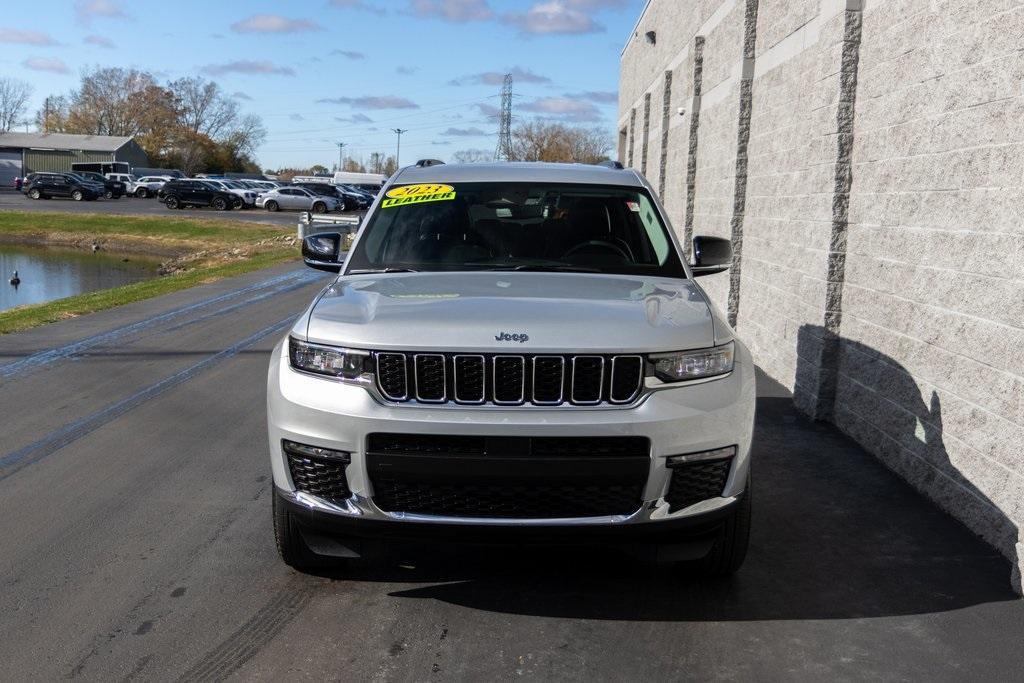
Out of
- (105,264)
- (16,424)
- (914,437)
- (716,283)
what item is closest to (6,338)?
(16,424)

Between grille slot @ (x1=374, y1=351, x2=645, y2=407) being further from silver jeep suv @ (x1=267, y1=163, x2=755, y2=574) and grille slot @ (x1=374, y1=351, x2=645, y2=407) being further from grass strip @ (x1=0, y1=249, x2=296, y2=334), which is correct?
grass strip @ (x1=0, y1=249, x2=296, y2=334)

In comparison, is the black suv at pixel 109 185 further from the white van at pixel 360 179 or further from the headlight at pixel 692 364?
the headlight at pixel 692 364

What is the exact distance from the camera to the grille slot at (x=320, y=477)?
4109 millimetres

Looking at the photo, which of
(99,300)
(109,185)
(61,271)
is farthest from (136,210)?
(99,300)

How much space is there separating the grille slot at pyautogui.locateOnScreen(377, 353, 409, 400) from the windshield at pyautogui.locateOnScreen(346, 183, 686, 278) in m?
1.40

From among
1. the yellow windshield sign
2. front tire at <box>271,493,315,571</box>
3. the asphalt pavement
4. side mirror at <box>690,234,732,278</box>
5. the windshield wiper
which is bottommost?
the asphalt pavement

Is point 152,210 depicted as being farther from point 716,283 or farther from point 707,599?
point 707,599

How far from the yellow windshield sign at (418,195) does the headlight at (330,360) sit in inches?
70.0

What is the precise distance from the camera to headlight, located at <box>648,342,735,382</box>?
4.12 meters

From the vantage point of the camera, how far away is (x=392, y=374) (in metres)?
4.09

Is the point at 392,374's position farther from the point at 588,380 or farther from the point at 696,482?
the point at 696,482

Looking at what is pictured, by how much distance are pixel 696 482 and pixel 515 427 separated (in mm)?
780

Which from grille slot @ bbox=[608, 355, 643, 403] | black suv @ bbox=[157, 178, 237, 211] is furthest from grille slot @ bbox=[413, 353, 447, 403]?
black suv @ bbox=[157, 178, 237, 211]

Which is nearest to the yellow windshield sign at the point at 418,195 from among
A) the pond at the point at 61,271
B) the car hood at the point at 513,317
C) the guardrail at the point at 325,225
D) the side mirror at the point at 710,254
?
the car hood at the point at 513,317
